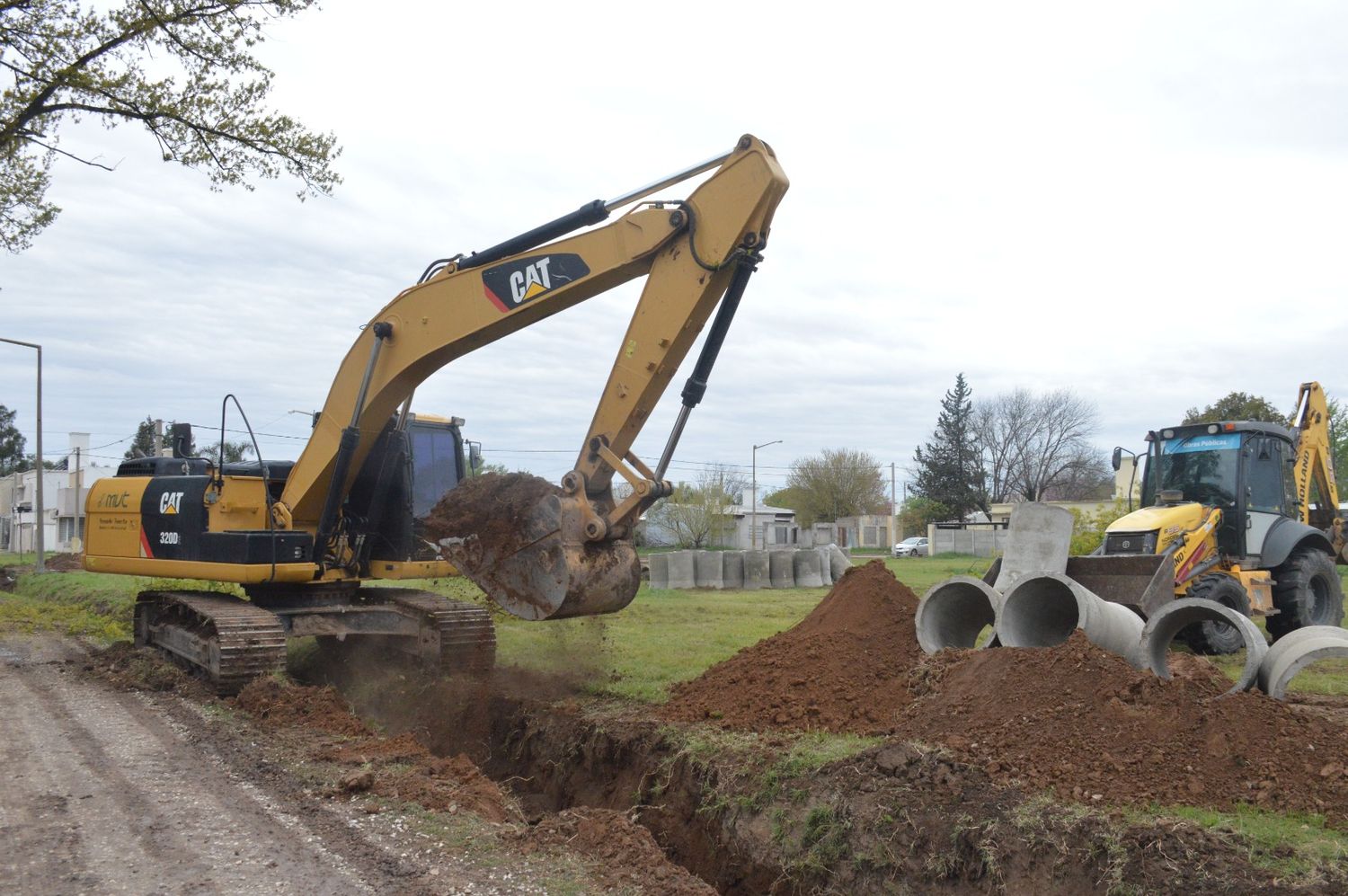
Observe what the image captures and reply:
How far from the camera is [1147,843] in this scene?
15.5ft

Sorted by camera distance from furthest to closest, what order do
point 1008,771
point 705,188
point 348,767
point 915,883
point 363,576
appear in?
1. point 363,576
2. point 705,188
3. point 348,767
4. point 1008,771
5. point 915,883

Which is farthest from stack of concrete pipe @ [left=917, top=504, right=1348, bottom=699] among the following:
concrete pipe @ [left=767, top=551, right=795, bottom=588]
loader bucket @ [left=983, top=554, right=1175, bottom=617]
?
concrete pipe @ [left=767, top=551, right=795, bottom=588]

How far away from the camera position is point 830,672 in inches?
A: 309

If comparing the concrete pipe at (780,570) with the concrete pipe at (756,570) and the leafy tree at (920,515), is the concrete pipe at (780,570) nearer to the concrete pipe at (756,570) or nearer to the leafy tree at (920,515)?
the concrete pipe at (756,570)

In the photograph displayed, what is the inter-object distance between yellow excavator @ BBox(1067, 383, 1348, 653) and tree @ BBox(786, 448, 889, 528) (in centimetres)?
5287

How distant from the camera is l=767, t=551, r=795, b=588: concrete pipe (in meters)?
22.4

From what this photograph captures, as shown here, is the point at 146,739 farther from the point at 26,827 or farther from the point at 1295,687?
the point at 1295,687

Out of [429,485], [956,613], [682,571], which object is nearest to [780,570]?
[682,571]

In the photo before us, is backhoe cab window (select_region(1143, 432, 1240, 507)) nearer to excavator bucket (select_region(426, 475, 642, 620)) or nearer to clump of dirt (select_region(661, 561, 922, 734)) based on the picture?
clump of dirt (select_region(661, 561, 922, 734))

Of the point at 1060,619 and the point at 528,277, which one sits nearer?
the point at 528,277

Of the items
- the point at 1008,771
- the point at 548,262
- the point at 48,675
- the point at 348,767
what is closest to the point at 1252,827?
the point at 1008,771

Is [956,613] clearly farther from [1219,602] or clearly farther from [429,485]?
[429,485]

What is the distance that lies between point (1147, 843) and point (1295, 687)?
4.72 m

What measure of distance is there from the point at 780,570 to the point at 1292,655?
52.4 feet
